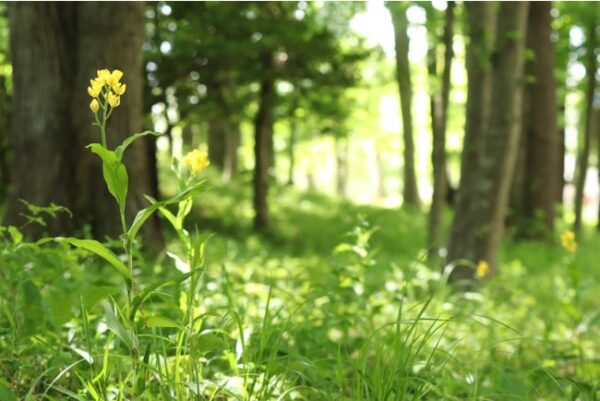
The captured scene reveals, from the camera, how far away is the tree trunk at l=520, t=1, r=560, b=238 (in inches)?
507

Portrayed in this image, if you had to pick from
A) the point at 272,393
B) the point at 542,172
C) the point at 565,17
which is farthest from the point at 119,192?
the point at 565,17

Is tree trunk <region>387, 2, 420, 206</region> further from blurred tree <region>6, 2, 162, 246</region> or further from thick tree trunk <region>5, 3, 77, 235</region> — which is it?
thick tree trunk <region>5, 3, 77, 235</region>

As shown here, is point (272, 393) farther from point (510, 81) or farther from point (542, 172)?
point (542, 172)

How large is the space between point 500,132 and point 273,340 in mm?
4883

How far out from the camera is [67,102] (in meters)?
5.98

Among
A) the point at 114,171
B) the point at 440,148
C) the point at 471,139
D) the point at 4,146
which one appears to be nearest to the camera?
the point at 114,171

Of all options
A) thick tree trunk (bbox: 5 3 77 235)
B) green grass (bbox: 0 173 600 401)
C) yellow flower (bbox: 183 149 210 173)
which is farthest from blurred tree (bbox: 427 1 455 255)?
yellow flower (bbox: 183 149 210 173)

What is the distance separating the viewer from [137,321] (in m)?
2.16

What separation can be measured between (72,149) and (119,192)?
428 centimetres

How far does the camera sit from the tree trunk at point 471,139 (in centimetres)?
705

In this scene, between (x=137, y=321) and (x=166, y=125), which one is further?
(x=166, y=125)

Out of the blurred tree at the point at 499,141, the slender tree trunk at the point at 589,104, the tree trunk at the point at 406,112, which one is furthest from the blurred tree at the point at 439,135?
the slender tree trunk at the point at 589,104

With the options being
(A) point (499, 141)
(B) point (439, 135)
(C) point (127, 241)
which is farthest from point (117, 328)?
(B) point (439, 135)

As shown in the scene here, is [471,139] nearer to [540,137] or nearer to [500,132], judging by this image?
[500,132]
